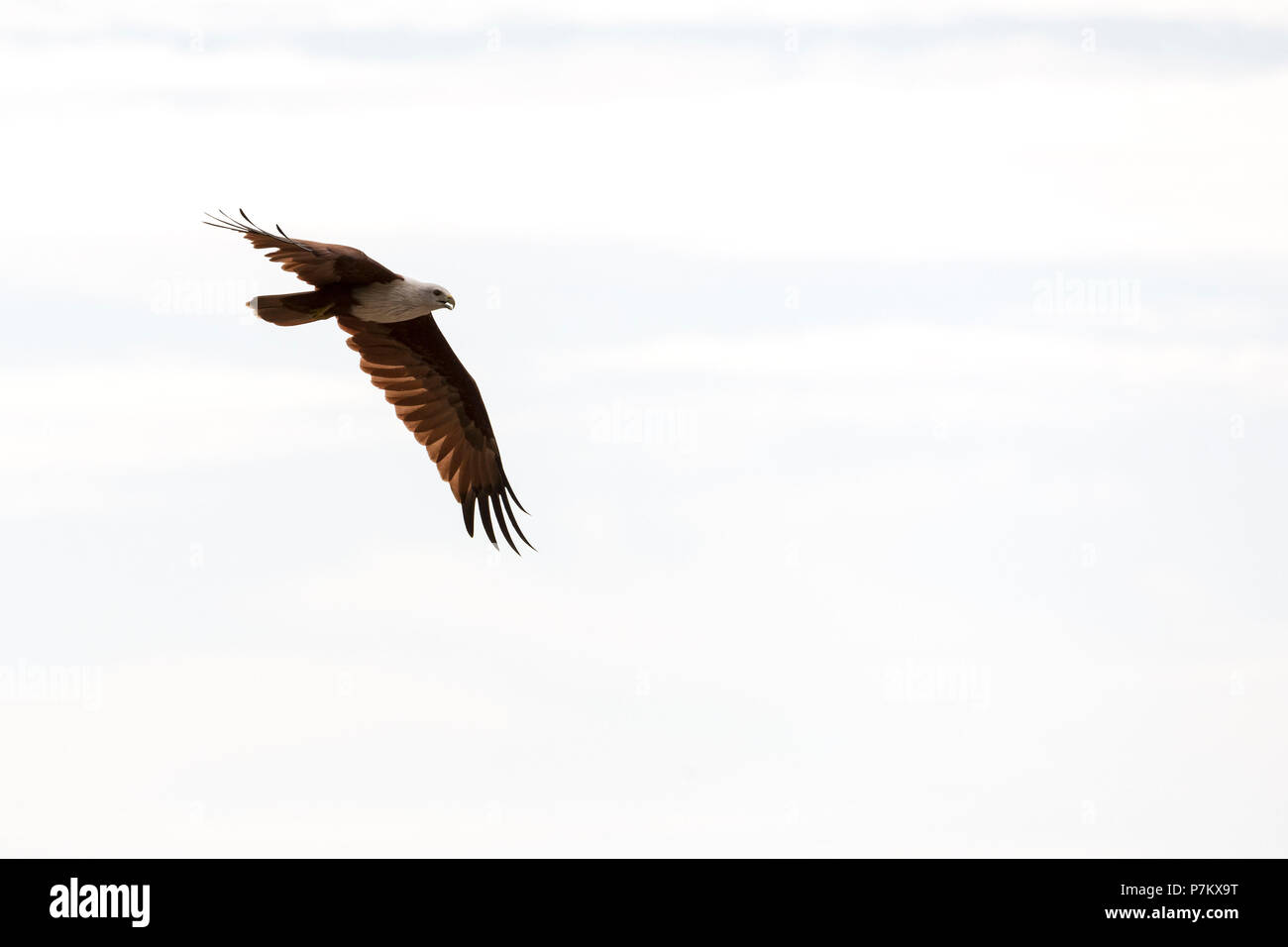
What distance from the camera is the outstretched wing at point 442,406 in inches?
818

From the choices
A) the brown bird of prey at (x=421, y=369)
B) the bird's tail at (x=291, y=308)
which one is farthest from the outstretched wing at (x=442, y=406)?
the bird's tail at (x=291, y=308)

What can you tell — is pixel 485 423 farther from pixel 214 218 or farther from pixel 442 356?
pixel 214 218

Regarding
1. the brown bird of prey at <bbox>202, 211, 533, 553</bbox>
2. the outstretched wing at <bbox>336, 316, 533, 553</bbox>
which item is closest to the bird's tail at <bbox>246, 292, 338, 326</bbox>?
the brown bird of prey at <bbox>202, 211, 533, 553</bbox>

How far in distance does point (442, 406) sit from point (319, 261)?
406 cm

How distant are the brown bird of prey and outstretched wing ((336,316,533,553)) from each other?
0.01 metres

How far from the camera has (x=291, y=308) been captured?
18125 millimetres

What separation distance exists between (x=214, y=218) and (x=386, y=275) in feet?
8.13

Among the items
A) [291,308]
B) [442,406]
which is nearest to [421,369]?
[442,406]

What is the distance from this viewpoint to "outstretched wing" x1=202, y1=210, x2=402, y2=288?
55.5 ft

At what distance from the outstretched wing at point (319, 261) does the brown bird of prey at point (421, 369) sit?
1.1 inches

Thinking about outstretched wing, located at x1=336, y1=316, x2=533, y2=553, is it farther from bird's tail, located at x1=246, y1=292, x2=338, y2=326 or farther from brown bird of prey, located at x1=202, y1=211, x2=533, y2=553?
bird's tail, located at x1=246, y1=292, x2=338, y2=326
